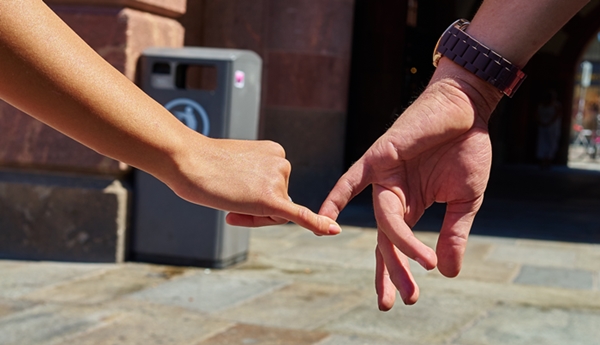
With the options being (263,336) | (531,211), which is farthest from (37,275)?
(531,211)

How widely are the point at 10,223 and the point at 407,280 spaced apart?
16.2ft

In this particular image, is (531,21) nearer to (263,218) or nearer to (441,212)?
(263,218)

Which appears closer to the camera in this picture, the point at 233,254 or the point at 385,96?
the point at 233,254

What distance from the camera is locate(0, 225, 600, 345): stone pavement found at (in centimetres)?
430

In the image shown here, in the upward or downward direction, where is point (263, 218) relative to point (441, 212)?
upward

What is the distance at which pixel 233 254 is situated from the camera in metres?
6.10

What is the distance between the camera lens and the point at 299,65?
9.16m

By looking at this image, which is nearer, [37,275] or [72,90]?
[72,90]

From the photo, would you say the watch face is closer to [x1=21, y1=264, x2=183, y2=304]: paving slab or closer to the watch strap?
the watch strap

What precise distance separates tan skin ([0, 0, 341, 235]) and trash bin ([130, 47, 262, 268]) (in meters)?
4.08

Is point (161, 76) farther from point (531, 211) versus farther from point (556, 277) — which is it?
point (531, 211)

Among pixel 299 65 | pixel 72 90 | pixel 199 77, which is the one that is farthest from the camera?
pixel 299 65

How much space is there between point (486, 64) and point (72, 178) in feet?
15.1

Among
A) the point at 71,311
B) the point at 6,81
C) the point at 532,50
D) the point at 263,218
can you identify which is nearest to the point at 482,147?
the point at 532,50
